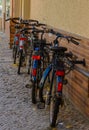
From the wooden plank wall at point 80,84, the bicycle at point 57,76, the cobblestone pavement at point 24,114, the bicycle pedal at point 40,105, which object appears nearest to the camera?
the bicycle at point 57,76

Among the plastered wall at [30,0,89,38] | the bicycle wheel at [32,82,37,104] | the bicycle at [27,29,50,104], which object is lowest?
the bicycle wheel at [32,82,37,104]

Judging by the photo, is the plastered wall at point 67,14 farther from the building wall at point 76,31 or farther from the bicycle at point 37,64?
the bicycle at point 37,64

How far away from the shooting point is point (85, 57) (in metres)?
4.44

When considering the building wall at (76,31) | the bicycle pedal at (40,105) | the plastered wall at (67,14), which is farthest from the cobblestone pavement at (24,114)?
the plastered wall at (67,14)

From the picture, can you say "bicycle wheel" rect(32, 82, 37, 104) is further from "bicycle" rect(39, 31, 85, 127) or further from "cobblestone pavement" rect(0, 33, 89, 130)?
"bicycle" rect(39, 31, 85, 127)

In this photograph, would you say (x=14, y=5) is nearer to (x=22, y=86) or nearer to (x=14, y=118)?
(x=22, y=86)

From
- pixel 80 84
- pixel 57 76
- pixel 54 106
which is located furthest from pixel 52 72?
pixel 80 84

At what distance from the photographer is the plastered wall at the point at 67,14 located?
178 inches

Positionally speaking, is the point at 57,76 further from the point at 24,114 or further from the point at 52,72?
the point at 24,114

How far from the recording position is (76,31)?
16.1ft

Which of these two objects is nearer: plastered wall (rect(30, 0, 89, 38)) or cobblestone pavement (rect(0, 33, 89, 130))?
cobblestone pavement (rect(0, 33, 89, 130))

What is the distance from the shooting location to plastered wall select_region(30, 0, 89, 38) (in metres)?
4.52

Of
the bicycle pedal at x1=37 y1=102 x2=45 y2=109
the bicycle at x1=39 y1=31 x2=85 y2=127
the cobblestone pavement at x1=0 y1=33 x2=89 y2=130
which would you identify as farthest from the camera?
the bicycle pedal at x1=37 y1=102 x2=45 y2=109

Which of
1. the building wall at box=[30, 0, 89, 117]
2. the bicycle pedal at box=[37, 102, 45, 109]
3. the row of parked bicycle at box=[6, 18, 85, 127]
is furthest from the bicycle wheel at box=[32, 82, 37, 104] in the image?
the building wall at box=[30, 0, 89, 117]
